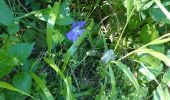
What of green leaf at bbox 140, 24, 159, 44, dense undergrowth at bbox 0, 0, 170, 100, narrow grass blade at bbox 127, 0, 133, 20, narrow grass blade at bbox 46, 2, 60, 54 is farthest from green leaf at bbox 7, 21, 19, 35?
green leaf at bbox 140, 24, 159, 44

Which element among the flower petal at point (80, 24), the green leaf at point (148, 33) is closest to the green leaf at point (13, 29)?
the flower petal at point (80, 24)

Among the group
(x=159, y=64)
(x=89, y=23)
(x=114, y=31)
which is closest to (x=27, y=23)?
(x=89, y=23)

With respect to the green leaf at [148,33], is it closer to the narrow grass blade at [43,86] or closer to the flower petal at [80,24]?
the flower petal at [80,24]

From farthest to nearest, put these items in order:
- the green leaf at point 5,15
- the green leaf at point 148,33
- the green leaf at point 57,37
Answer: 1. the green leaf at point 148,33
2. the green leaf at point 57,37
3. the green leaf at point 5,15

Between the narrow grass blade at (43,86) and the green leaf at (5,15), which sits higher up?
the green leaf at (5,15)

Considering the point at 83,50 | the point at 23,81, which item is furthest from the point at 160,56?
the point at 23,81

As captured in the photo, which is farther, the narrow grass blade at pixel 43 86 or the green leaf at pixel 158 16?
the green leaf at pixel 158 16

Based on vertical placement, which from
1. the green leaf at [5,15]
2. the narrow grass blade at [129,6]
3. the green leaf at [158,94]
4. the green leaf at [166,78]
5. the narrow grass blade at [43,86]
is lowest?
the green leaf at [158,94]
